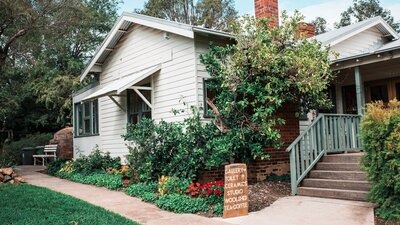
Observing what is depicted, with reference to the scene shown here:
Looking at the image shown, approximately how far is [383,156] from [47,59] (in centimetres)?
2444

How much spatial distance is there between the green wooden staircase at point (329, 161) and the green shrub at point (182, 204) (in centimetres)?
236

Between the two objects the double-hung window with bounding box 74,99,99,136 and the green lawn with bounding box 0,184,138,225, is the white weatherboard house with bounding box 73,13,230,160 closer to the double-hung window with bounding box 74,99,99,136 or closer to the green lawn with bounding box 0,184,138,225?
the double-hung window with bounding box 74,99,99,136

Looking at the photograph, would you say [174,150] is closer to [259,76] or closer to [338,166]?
[259,76]

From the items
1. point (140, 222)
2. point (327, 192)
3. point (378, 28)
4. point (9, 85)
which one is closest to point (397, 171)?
point (327, 192)

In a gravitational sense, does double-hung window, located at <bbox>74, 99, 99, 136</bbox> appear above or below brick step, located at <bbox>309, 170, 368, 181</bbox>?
above

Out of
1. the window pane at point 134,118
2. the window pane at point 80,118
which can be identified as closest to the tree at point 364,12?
the window pane at point 80,118

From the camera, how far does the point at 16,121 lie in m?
26.9

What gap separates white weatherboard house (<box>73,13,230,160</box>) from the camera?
1019cm

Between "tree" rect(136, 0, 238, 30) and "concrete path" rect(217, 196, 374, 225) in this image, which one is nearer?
"concrete path" rect(217, 196, 374, 225)

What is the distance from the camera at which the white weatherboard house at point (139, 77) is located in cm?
1019

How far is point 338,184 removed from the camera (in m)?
8.12

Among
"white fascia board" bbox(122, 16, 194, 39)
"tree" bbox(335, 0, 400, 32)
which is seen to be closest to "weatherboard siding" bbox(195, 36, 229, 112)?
"white fascia board" bbox(122, 16, 194, 39)

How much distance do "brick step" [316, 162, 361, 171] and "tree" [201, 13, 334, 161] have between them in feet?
4.33

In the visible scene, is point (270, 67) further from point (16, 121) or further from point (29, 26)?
point (16, 121)
